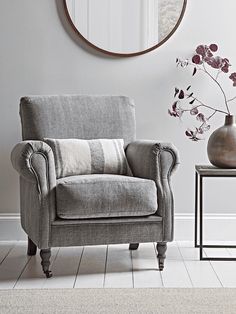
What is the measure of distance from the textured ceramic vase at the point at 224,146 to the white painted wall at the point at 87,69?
0.46 m

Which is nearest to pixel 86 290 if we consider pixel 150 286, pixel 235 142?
pixel 150 286

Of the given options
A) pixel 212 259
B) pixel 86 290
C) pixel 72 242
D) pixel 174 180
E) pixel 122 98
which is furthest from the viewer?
pixel 174 180

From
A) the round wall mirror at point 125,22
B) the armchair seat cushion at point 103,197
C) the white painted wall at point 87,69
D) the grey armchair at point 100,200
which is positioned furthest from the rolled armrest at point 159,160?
the round wall mirror at point 125,22

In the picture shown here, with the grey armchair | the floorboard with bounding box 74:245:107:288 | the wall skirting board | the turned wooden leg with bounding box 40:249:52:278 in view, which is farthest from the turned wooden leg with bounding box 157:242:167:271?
the wall skirting board

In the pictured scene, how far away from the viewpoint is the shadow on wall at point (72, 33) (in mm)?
4410

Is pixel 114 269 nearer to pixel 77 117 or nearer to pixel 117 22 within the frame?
pixel 77 117

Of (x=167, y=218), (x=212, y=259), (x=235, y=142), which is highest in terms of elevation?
(x=235, y=142)

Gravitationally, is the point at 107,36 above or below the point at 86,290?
above

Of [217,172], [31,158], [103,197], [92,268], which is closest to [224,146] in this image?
[217,172]

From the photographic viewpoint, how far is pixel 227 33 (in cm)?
443

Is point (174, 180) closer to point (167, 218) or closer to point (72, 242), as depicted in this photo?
point (167, 218)

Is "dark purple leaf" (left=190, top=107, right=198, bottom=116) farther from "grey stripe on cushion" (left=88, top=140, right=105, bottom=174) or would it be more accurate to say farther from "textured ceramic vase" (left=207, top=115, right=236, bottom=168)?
"grey stripe on cushion" (left=88, top=140, right=105, bottom=174)

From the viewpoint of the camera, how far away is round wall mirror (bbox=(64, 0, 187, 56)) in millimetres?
4395

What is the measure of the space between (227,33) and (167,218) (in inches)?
57.4
